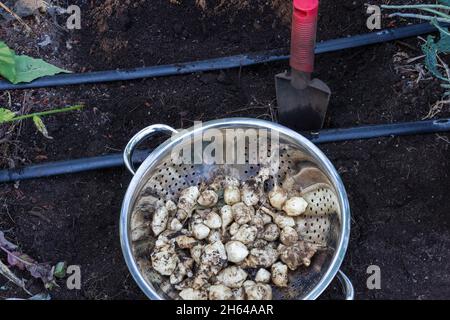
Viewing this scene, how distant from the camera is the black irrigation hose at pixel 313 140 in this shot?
161 centimetres

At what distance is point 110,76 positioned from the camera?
5.81 feet

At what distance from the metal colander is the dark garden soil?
0.14m

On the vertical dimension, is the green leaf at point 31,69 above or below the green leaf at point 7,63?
below

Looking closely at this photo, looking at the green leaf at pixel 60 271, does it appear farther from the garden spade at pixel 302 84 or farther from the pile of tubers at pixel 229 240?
the garden spade at pixel 302 84

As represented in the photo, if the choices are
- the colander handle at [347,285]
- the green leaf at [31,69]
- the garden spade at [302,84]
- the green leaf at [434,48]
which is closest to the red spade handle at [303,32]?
the garden spade at [302,84]

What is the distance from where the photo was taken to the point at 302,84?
1.55 m

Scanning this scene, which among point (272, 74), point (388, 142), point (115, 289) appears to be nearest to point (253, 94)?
point (272, 74)

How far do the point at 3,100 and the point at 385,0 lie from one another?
1229 millimetres

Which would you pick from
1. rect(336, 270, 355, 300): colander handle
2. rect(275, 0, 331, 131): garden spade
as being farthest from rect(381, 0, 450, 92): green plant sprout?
rect(336, 270, 355, 300): colander handle

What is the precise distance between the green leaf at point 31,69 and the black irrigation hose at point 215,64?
0.05 ft

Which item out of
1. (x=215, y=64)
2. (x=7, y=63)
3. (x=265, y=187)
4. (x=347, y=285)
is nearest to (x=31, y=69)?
(x=7, y=63)

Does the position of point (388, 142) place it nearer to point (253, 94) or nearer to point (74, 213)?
point (253, 94)

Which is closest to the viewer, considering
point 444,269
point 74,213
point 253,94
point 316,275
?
point 316,275

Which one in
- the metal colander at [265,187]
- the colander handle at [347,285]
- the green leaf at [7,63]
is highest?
the green leaf at [7,63]
